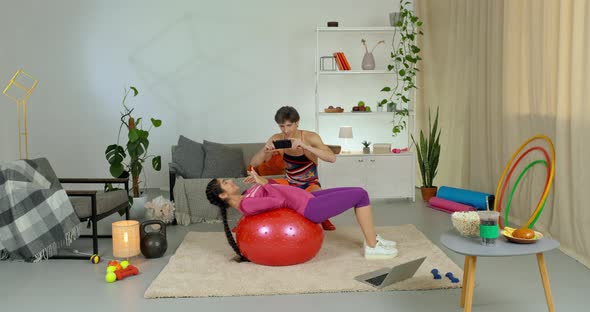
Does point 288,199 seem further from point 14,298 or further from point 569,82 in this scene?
point 569,82

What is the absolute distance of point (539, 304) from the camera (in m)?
2.91

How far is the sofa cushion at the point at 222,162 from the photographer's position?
17.3 ft

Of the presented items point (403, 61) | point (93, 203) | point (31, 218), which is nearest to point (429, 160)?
point (403, 61)

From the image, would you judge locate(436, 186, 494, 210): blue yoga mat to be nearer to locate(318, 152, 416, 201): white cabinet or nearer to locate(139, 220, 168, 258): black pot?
locate(318, 152, 416, 201): white cabinet

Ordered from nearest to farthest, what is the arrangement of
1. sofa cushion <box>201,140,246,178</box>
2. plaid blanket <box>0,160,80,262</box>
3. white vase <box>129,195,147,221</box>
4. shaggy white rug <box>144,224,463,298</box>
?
1. shaggy white rug <box>144,224,463,298</box>
2. plaid blanket <box>0,160,80,262</box>
3. white vase <box>129,195,147,221</box>
4. sofa cushion <box>201,140,246,178</box>

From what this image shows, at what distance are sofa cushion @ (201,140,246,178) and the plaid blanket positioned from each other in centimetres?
162

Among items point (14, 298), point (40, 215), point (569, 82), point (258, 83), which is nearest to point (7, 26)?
point (258, 83)

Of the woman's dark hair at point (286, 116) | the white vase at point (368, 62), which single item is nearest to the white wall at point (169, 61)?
the white vase at point (368, 62)

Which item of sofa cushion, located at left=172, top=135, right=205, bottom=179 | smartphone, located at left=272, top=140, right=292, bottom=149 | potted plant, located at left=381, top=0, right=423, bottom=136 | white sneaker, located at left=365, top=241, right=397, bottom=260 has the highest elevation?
potted plant, located at left=381, top=0, right=423, bottom=136

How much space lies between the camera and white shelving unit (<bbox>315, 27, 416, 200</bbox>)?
588 centimetres

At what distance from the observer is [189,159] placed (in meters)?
5.23

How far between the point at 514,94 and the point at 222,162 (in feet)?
8.47

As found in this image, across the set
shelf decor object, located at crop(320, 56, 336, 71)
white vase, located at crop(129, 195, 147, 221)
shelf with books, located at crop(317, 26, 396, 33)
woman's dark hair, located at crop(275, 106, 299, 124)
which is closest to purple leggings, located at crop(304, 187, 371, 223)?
woman's dark hair, located at crop(275, 106, 299, 124)

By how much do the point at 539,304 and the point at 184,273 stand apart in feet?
6.45
